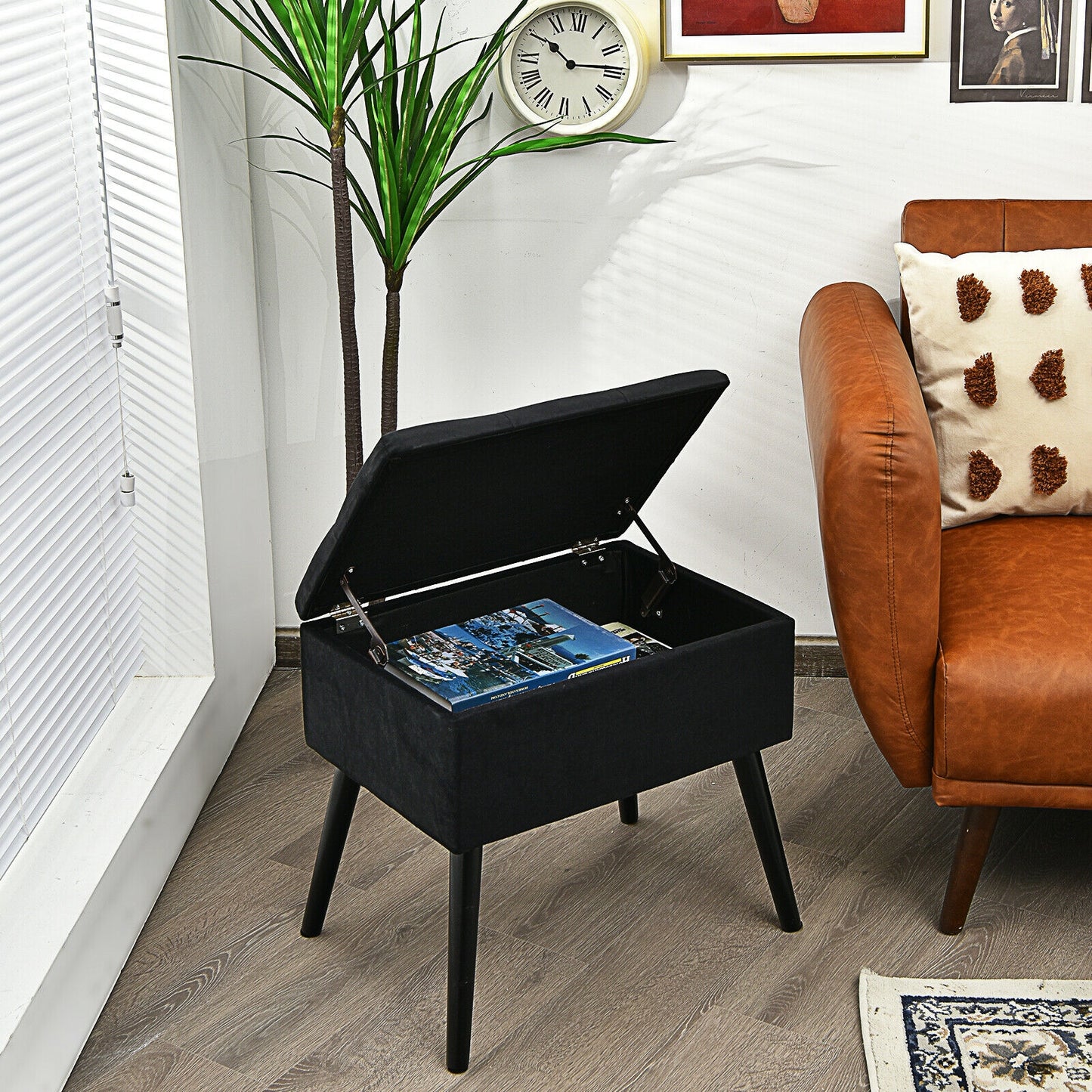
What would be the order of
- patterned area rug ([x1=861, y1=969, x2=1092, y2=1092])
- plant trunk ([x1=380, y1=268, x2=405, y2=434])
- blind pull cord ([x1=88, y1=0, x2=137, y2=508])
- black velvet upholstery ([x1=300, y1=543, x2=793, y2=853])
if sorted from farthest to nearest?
plant trunk ([x1=380, y1=268, x2=405, y2=434]) < blind pull cord ([x1=88, y1=0, x2=137, y2=508]) < patterned area rug ([x1=861, y1=969, x2=1092, y2=1092]) < black velvet upholstery ([x1=300, y1=543, x2=793, y2=853])

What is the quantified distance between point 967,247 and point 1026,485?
17.5 inches

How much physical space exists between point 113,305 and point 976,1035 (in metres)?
1.54

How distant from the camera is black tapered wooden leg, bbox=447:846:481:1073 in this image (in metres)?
1.53

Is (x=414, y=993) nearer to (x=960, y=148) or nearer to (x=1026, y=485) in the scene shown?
(x=1026, y=485)

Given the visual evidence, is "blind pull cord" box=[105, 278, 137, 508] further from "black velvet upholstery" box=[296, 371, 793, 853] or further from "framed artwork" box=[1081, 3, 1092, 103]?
"framed artwork" box=[1081, 3, 1092, 103]

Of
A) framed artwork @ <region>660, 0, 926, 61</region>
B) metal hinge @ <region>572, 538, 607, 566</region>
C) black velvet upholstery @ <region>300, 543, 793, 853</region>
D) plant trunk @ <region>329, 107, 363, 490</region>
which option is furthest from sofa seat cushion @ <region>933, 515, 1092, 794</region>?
framed artwork @ <region>660, 0, 926, 61</region>

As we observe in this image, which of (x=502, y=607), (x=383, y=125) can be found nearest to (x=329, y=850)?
(x=502, y=607)

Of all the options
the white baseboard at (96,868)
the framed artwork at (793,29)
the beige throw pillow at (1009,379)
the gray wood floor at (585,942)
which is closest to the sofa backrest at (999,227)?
the beige throw pillow at (1009,379)

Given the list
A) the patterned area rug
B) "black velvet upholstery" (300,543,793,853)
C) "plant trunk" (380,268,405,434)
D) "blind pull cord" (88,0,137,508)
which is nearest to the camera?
"black velvet upholstery" (300,543,793,853)

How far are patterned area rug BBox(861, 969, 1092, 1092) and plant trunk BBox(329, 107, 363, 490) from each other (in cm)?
104

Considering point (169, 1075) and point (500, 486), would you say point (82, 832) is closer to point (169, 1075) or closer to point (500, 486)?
point (169, 1075)

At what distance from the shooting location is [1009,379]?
209 cm

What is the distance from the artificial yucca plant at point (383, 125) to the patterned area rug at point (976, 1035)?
1.18m

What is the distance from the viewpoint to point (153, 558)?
2.14 meters
